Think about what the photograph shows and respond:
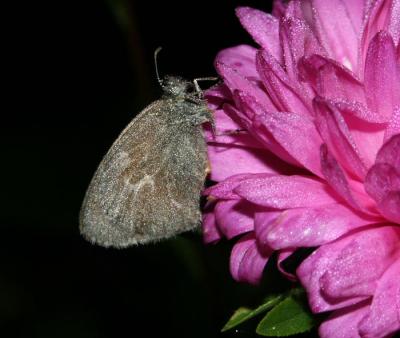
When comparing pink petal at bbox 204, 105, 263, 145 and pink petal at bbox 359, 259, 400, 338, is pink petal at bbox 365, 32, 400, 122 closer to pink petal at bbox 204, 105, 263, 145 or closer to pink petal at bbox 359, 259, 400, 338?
pink petal at bbox 204, 105, 263, 145

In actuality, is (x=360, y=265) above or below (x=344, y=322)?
above

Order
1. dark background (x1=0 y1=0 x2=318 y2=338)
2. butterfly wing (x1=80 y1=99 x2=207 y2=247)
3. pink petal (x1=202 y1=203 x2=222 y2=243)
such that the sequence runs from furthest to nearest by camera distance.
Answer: dark background (x1=0 y1=0 x2=318 y2=338)
butterfly wing (x1=80 y1=99 x2=207 y2=247)
pink petal (x1=202 y1=203 x2=222 y2=243)

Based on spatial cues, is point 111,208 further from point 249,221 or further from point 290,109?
point 290,109

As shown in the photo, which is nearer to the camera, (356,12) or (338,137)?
(338,137)

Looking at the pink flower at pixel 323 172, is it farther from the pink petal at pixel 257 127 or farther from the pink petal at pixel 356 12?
the pink petal at pixel 356 12

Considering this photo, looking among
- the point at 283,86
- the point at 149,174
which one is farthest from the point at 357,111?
the point at 149,174

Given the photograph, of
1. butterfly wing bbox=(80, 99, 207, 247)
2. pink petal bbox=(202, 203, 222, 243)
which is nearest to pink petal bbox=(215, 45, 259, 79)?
butterfly wing bbox=(80, 99, 207, 247)

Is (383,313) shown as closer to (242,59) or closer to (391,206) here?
(391,206)
